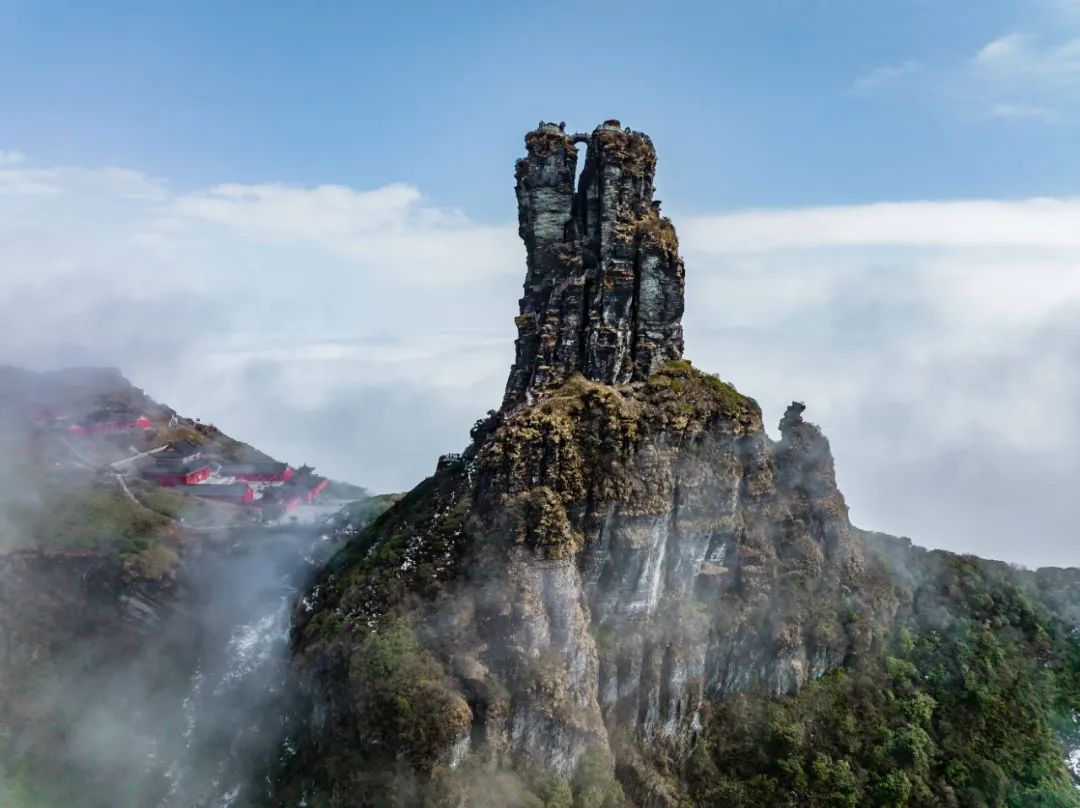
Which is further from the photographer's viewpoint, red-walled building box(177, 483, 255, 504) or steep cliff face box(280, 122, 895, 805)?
red-walled building box(177, 483, 255, 504)

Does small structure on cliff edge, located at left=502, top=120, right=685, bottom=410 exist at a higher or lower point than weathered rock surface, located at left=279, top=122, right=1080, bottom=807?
higher

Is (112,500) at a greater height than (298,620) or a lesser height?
greater

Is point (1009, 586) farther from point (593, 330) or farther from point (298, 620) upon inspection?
point (298, 620)

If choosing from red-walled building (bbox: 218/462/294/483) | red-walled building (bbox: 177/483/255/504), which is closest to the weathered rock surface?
red-walled building (bbox: 177/483/255/504)

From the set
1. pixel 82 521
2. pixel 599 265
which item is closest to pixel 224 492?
pixel 82 521

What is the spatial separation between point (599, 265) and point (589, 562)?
23015mm

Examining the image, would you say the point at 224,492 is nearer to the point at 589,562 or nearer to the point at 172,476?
the point at 172,476

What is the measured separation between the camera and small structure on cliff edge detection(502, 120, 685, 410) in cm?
5612

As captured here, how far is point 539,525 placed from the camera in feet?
139

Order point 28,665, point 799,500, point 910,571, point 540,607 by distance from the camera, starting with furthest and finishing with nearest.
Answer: point 910,571
point 799,500
point 28,665
point 540,607

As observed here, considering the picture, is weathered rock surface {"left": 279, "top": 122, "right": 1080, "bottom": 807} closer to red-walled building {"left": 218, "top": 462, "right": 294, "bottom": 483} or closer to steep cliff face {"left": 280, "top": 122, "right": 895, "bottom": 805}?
steep cliff face {"left": 280, "top": 122, "right": 895, "bottom": 805}

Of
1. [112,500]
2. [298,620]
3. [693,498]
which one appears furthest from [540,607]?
[112,500]

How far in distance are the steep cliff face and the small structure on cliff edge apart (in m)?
0.17

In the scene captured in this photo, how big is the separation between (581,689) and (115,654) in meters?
36.5
